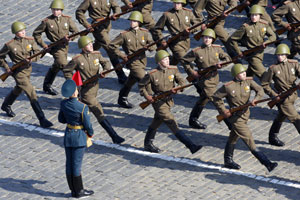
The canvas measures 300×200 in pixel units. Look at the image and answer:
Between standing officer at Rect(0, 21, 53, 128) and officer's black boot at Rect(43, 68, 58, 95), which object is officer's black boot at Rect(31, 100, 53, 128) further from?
officer's black boot at Rect(43, 68, 58, 95)

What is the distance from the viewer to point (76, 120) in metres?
16.9

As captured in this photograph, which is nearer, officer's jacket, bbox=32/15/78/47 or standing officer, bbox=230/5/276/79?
standing officer, bbox=230/5/276/79

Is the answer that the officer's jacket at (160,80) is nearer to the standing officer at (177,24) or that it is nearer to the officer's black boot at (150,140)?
the officer's black boot at (150,140)

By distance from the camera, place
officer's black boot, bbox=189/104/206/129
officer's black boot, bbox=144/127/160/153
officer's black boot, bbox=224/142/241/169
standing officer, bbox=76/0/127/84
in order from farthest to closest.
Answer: standing officer, bbox=76/0/127/84, officer's black boot, bbox=189/104/206/129, officer's black boot, bbox=144/127/160/153, officer's black boot, bbox=224/142/241/169

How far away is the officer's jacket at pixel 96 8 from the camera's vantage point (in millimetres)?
21688

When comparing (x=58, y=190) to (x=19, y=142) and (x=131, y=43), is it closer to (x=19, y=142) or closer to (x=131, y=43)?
(x=19, y=142)

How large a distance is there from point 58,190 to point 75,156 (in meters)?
0.82

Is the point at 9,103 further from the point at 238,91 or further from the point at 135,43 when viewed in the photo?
the point at 238,91

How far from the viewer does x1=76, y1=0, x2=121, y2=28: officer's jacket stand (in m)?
21.7

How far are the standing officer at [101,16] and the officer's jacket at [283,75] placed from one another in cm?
442

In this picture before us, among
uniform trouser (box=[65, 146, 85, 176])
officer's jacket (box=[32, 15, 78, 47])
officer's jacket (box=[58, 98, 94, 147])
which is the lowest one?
uniform trouser (box=[65, 146, 85, 176])

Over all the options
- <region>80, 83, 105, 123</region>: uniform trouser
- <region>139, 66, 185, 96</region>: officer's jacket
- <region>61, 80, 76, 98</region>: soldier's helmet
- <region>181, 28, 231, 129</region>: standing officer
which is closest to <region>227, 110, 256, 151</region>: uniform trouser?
<region>139, 66, 185, 96</region>: officer's jacket

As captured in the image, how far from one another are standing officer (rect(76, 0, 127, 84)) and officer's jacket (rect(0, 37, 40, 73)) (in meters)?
1.83

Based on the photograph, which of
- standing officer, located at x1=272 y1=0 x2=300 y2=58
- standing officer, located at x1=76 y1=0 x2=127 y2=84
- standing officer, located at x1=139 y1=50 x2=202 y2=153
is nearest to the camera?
standing officer, located at x1=139 y1=50 x2=202 y2=153
